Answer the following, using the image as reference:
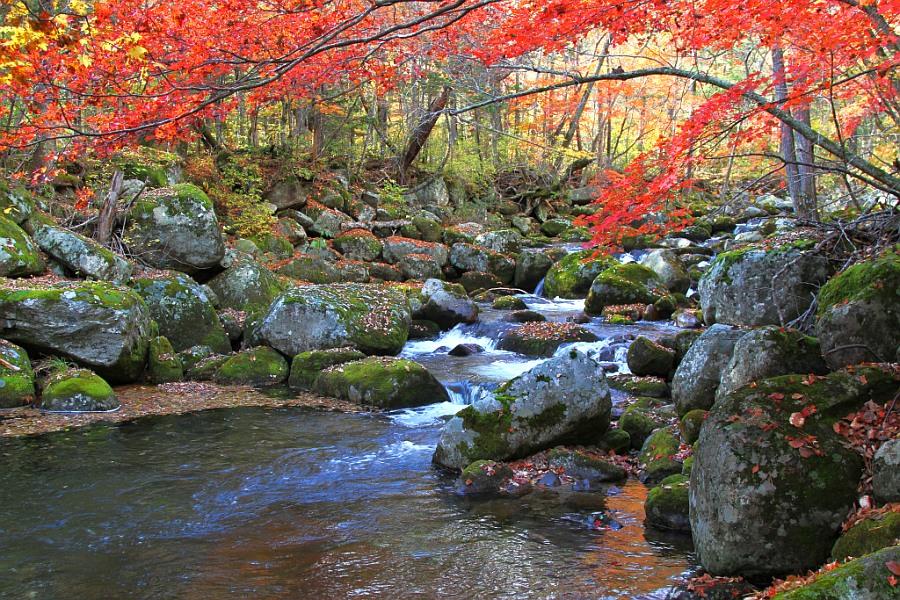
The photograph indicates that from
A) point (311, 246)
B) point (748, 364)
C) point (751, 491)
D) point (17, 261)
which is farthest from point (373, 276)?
point (751, 491)

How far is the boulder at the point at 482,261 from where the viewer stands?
65.1 ft

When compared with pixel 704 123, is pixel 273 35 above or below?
above

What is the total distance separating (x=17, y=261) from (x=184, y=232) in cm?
346

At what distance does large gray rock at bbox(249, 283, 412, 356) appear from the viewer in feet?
37.4

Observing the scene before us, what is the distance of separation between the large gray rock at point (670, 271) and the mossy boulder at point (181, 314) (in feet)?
34.4

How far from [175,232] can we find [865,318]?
12297 mm

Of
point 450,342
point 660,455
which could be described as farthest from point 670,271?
point 660,455

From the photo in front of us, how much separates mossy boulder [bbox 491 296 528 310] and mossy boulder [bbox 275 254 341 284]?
480 cm

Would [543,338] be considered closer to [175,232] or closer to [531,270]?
[531,270]

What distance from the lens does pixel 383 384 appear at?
9461 mm

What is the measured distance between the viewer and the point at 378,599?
436 centimetres

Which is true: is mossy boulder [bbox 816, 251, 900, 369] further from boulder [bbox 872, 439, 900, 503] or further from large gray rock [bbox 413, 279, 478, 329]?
large gray rock [bbox 413, 279, 478, 329]

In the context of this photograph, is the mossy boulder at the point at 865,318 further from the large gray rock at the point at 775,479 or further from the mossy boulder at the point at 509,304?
the mossy boulder at the point at 509,304

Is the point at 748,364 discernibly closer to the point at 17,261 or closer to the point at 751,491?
the point at 751,491
